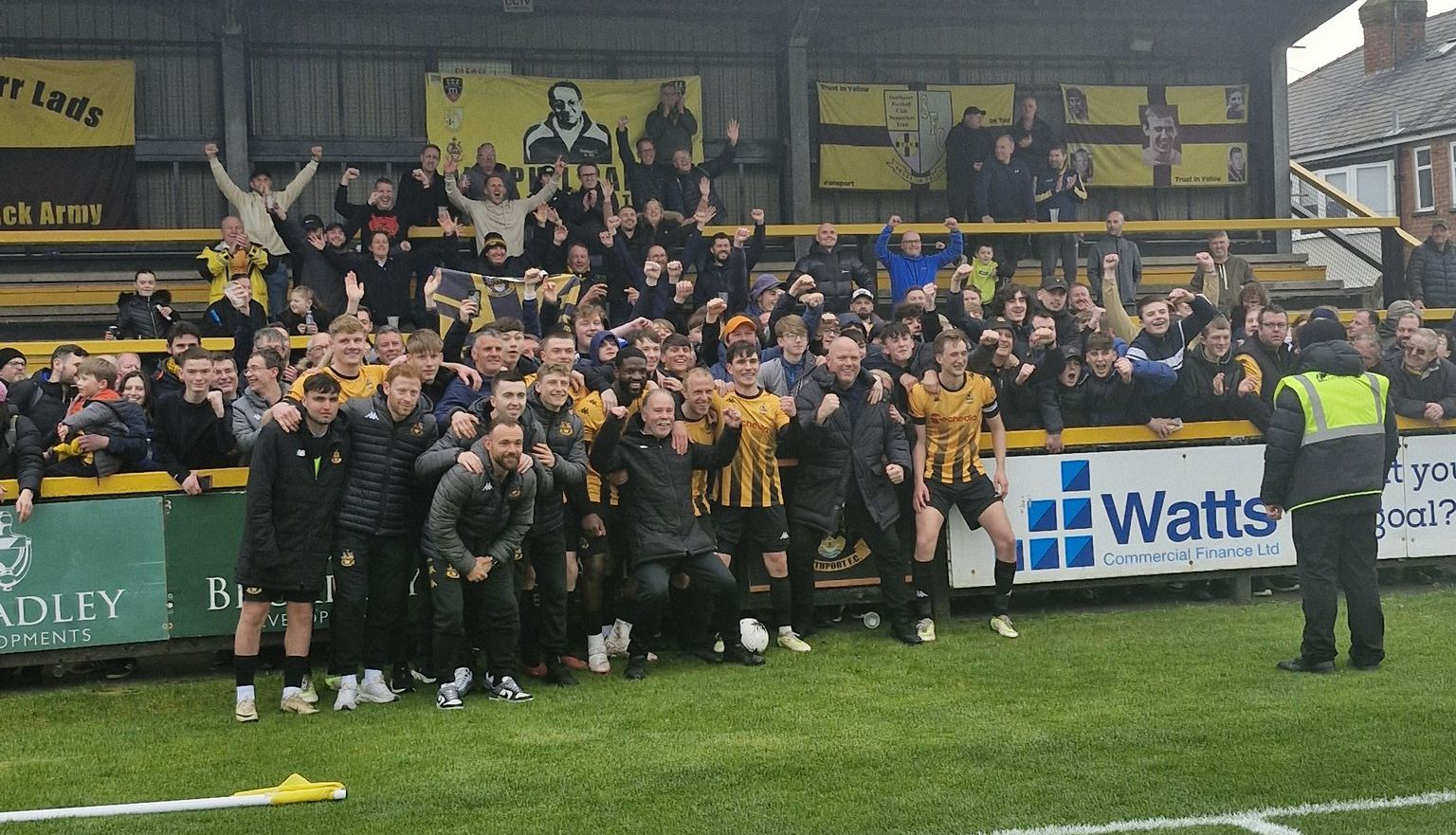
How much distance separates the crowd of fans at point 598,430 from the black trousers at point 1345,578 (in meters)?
2.12

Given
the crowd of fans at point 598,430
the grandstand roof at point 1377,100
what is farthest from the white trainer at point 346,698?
the grandstand roof at point 1377,100

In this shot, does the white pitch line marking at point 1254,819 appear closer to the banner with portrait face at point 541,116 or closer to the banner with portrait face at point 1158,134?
the banner with portrait face at point 541,116

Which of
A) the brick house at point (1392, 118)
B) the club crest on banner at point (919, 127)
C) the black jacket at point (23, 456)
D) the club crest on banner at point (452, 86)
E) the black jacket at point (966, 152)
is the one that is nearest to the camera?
the black jacket at point (23, 456)

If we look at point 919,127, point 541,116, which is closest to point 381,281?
point 541,116

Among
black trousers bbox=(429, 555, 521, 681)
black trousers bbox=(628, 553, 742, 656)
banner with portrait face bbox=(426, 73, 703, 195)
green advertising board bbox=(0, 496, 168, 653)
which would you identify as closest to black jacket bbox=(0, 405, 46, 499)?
green advertising board bbox=(0, 496, 168, 653)

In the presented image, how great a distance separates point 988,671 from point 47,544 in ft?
18.7

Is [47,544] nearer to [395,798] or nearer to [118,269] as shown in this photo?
[395,798]

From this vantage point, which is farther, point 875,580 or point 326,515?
point 875,580

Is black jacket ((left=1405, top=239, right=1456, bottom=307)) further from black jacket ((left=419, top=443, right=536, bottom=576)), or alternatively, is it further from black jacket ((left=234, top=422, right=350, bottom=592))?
black jacket ((left=234, top=422, right=350, bottom=592))

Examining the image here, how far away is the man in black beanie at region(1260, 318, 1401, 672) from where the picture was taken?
8086mm

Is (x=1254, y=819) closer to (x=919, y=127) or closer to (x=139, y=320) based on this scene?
(x=139, y=320)

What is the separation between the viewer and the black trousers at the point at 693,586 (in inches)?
340

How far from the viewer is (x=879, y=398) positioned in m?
9.41

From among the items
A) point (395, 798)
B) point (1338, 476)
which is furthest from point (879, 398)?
point (395, 798)
